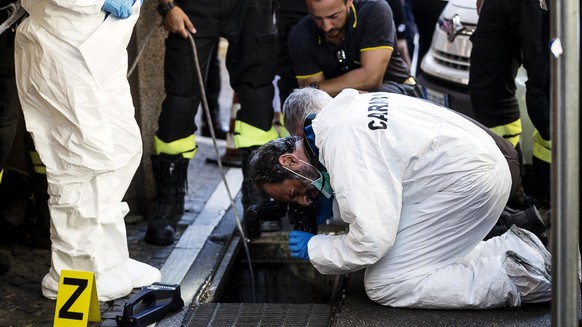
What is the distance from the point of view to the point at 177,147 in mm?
5680

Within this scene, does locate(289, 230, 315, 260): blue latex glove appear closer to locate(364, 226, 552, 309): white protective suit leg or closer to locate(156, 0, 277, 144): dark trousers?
locate(364, 226, 552, 309): white protective suit leg

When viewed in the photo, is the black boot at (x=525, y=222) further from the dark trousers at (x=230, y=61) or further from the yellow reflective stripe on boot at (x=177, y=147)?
the yellow reflective stripe on boot at (x=177, y=147)

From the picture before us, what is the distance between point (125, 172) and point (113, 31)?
698mm

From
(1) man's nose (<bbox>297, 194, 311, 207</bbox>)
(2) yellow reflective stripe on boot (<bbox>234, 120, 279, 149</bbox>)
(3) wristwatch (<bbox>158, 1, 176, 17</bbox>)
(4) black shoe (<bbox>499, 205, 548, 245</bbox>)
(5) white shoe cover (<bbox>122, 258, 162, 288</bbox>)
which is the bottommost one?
(5) white shoe cover (<bbox>122, 258, 162, 288</bbox>)

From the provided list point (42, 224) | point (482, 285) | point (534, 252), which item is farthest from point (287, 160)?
point (42, 224)

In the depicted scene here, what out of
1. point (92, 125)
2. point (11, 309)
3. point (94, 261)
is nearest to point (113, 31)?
point (92, 125)

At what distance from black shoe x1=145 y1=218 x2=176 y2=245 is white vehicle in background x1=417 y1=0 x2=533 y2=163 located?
206 centimetres

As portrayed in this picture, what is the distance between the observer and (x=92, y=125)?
14.6 ft

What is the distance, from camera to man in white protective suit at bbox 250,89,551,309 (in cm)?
417

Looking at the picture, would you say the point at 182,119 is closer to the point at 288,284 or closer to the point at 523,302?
the point at 288,284

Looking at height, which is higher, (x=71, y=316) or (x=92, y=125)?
(x=92, y=125)

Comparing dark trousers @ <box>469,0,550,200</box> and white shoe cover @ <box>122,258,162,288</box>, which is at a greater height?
dark trousers @ <box>469,0,550,200</box>

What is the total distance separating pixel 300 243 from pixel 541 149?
6.18ft

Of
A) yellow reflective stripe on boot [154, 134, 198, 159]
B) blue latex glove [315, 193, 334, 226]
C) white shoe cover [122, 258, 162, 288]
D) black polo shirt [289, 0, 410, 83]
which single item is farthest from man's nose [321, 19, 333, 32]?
white shoe cover [122, 258, 162, 288]
